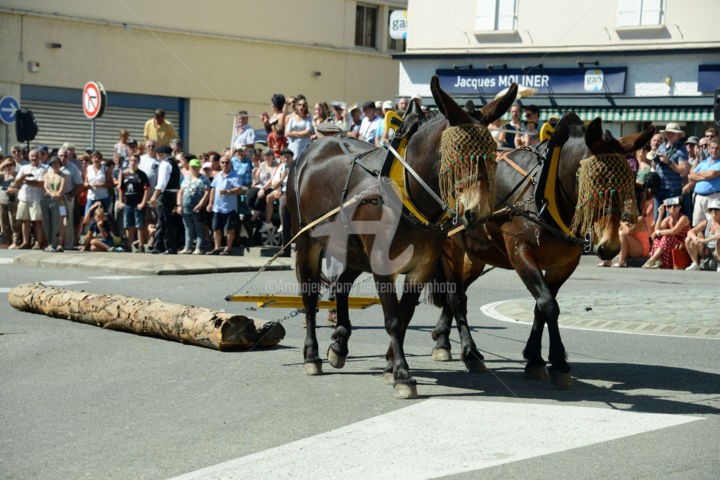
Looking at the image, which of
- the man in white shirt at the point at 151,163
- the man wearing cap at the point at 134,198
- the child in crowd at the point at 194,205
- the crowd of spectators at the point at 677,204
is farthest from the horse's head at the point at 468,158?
the man in white shirt at the point at 151,163

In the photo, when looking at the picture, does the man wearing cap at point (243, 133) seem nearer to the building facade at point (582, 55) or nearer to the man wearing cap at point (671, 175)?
the man wearing cap at point (671, 175)

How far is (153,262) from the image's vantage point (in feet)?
57.3

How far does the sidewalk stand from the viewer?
55.1 ft

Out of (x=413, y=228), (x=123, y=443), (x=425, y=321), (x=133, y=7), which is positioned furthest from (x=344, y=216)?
(x=133, y=7)

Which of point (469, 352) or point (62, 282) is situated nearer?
point (469, 352)

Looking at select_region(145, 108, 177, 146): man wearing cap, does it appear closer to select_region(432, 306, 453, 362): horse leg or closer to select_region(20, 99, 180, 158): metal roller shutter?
select_region(20, 99, 180, 158): metal roller shutter

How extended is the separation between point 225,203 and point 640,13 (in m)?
14.9

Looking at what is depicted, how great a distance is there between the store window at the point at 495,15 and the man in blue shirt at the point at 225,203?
14.1 meters

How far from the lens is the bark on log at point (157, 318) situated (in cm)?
911

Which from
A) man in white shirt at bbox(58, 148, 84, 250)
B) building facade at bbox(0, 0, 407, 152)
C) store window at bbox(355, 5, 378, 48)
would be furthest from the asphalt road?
store window at bbox(355, 5, 378, 48)

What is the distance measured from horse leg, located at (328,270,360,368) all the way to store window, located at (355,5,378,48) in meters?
33.4

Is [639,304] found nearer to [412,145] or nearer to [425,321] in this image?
[425,321]

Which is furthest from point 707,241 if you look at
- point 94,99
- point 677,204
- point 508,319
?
point 94,99

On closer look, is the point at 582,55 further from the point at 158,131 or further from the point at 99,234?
the point at 99,234
